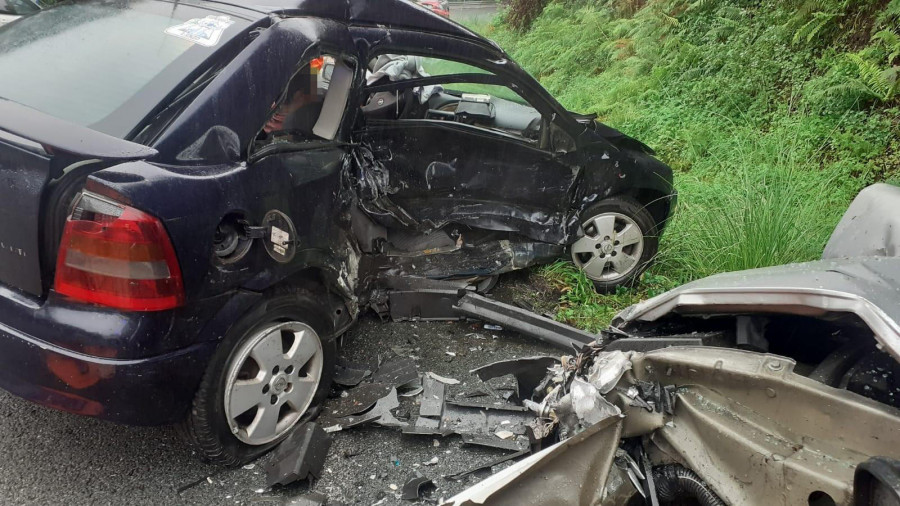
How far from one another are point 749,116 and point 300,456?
5724 millimetres

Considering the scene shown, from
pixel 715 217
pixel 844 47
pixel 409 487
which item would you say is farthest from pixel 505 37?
pixel 409 487

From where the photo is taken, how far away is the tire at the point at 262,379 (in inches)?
100

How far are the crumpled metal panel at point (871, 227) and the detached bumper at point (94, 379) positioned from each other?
104 inches

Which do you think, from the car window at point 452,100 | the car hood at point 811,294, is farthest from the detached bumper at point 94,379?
the car window at point 452,100

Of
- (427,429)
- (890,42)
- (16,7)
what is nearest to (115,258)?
(427,429)

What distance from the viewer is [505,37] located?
1425cm

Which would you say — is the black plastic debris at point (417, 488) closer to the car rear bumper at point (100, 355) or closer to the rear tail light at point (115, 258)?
the car rear bumper at point (100, 355)

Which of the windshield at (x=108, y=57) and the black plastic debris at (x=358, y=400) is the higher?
the windshield at (x=108, y=57)

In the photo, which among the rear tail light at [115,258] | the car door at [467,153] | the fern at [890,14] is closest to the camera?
the rear tail light at [115,258]

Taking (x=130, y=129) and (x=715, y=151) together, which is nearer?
(x=130, y=129)

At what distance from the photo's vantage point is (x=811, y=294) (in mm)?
1760

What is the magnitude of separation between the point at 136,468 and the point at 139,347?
2.60 feet

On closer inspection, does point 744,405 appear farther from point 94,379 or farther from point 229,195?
point 94,379

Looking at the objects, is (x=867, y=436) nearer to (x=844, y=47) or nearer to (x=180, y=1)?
(x=180, y=1)
